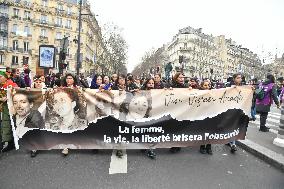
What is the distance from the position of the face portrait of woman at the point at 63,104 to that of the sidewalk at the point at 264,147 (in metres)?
3.92

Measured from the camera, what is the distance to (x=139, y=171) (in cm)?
563

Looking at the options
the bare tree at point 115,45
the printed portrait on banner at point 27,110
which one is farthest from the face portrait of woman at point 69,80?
the bare tree at point 115,45

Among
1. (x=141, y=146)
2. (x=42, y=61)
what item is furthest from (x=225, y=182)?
(x=42, y=61)

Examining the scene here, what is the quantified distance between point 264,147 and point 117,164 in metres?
3.58

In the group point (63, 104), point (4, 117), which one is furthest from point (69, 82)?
point (4, 117)

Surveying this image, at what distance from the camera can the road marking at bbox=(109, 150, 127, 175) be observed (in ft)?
18.5

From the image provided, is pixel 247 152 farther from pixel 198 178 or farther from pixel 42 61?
pixel 42 61

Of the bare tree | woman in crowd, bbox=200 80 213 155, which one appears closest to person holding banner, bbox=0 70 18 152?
woman in crowd, bbox=200 80 213 155

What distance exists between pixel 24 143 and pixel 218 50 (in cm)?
13596

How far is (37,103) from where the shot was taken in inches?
264

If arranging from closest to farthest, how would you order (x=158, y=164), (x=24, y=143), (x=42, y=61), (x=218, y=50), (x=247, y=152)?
(x=158, y=164) → (x=24, y=143) → (x=247, y=152) → (x=42, y=61) → (x=218, y=50)

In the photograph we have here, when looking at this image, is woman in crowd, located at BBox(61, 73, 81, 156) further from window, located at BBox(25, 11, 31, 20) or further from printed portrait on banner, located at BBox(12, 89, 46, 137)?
window, located at BBox(25, 11, 31, 20)

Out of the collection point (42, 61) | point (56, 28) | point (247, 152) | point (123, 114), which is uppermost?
point (56, 28)

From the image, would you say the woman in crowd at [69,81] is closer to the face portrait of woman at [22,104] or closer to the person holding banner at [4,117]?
the face portrait of woman at [22,104]
